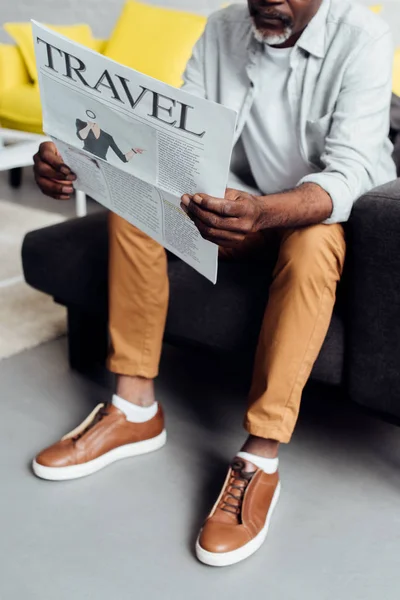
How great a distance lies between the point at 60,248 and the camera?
1521 mm

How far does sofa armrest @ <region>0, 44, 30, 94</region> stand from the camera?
332 centimetres

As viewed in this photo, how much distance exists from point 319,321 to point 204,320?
0.25 m

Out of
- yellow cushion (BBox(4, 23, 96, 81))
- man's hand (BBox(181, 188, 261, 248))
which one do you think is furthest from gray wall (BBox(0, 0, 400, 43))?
man's hand (BBox(181, 188, 261, 248))

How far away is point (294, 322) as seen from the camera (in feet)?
3.82

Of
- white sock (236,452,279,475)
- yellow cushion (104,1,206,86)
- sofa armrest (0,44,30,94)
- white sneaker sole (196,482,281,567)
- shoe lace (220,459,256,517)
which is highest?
yellow cushion (104,1,206,86)

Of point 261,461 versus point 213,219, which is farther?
point 261,461

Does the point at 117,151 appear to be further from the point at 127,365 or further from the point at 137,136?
the point at 127,365

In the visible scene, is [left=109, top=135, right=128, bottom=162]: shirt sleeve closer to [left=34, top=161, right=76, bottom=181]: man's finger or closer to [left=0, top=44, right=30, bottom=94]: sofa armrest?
[left=34, top=161, right=76, bottom=181]: man's finger

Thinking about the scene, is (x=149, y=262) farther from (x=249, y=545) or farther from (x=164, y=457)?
(x=249, y=545)

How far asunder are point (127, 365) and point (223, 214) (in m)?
0.46

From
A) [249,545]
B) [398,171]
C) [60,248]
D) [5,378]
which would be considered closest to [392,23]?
[398,171]

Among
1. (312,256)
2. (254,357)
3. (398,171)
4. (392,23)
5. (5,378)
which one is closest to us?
(312,256)

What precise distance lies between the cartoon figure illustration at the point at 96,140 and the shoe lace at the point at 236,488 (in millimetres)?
544

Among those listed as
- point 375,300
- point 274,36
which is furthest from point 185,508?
point 274,36
